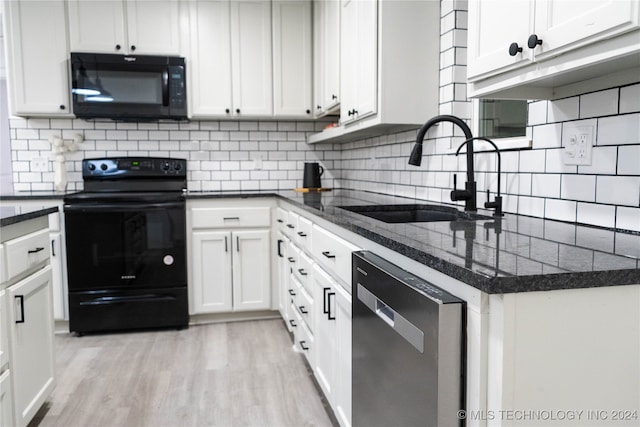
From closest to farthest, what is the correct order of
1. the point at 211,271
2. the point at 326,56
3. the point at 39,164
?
the point at 326,56, the point at 211,271, the point at 39,164

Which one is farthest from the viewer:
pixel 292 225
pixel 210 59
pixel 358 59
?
pixel 210 59

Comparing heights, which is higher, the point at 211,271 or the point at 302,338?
the point at 211,271

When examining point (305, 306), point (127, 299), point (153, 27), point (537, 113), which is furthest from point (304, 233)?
point (153, 27)

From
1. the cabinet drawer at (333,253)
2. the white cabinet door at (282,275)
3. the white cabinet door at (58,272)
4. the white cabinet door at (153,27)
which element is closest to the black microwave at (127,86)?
the white cabinet door at (153,27)

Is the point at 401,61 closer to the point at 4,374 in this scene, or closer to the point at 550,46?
the point at 550,46

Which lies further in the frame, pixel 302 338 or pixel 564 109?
pixel 302 338

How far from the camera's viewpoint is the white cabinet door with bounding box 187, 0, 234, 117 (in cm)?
Answer: 349

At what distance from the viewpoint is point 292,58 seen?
3656 mm

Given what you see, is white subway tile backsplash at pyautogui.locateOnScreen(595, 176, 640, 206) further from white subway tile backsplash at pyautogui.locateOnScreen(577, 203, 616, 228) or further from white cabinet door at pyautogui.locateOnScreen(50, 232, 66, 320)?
white cabinet door at pyautogui.locateOnScreen(50, 232, 66, 320)

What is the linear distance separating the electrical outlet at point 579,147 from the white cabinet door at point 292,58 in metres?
2.39

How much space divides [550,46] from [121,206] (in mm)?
2688

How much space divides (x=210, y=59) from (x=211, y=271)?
1.50 meters

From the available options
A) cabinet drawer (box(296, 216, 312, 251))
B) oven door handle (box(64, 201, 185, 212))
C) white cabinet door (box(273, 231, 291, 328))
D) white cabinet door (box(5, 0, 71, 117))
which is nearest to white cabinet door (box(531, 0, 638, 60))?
cabinet drawer (box(296, 216, 312, 251))

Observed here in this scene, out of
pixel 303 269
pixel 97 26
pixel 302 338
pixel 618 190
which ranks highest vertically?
pixel 97 26
